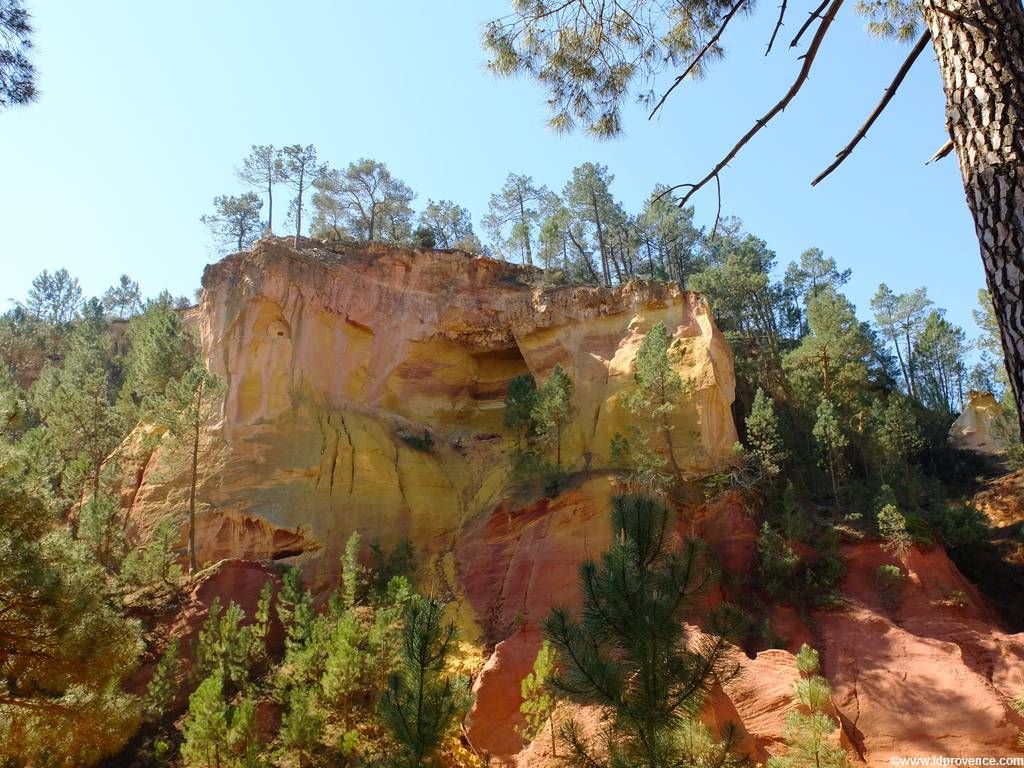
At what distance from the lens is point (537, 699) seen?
583 inches

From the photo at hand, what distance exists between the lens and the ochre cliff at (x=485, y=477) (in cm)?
1606

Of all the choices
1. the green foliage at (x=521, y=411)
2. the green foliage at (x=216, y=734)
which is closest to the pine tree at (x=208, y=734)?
the green foliage at (x=216, y=734)

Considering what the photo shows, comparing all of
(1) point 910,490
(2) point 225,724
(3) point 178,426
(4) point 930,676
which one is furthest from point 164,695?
(1) point 910,490

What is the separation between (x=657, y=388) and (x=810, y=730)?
10915 millimetres

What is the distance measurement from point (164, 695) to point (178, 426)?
324 inches

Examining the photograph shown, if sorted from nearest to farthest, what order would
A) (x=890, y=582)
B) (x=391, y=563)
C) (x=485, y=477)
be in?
(x=890, y=582) < (x=391, y=563) < (x=485, y=477)

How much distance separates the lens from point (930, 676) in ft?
53.8

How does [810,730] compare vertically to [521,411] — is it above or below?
below

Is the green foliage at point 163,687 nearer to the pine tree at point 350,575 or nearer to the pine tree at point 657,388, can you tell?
the pine tree at point 350,575

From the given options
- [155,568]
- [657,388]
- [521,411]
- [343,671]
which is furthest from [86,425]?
[657,388]

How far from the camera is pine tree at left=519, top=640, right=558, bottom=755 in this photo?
1427cm

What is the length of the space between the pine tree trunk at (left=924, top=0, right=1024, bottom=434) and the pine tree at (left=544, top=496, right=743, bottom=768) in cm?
470

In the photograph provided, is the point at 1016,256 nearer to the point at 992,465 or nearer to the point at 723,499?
the point at 723,499

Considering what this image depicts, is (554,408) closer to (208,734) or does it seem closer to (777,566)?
(777,566)
